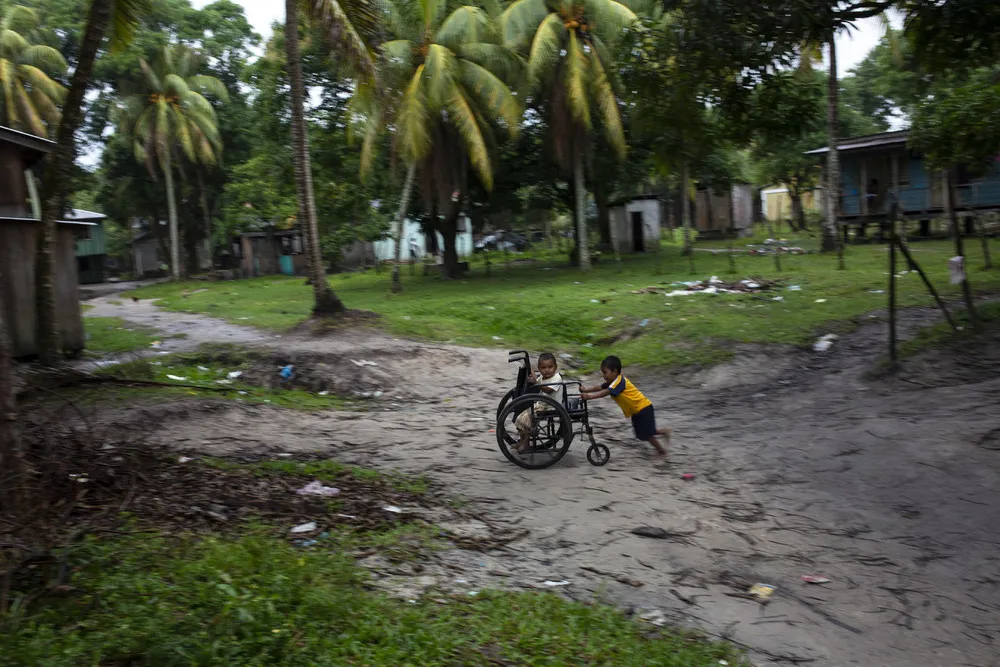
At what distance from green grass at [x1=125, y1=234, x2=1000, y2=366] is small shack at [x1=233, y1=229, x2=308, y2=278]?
15287 mm

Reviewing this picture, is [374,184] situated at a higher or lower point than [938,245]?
higher

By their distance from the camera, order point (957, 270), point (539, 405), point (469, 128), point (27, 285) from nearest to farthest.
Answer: point (539, 405) < point (957, 270) < point (27, 285) < point (469, 128)

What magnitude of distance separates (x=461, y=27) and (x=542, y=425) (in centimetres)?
1615

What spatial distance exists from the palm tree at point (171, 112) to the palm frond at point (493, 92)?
1523 cm

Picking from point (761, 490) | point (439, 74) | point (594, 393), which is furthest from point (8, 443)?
point (439, 74)

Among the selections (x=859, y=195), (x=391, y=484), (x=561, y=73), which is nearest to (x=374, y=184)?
(x=561, y=73)

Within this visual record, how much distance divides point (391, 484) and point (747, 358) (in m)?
6.82

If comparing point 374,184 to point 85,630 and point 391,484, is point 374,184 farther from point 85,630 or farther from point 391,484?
point 85,630

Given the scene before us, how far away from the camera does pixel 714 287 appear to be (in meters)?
17.1

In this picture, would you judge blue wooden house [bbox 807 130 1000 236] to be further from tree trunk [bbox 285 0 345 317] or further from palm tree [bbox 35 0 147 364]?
palm tree [bbox 35 0 147 364]

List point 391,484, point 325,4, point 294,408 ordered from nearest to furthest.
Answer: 1. point 391,484
2. point 294,408
3. point 325,4

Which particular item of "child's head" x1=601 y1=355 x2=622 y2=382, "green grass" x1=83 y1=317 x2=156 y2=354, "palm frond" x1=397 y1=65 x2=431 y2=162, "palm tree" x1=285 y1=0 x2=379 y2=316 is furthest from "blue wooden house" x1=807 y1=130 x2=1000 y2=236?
"green grass" x1=83 y1=317 x2=156 y2=354

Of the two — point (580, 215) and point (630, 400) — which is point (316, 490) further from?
point (580, 215)

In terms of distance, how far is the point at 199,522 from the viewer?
5453 mm
